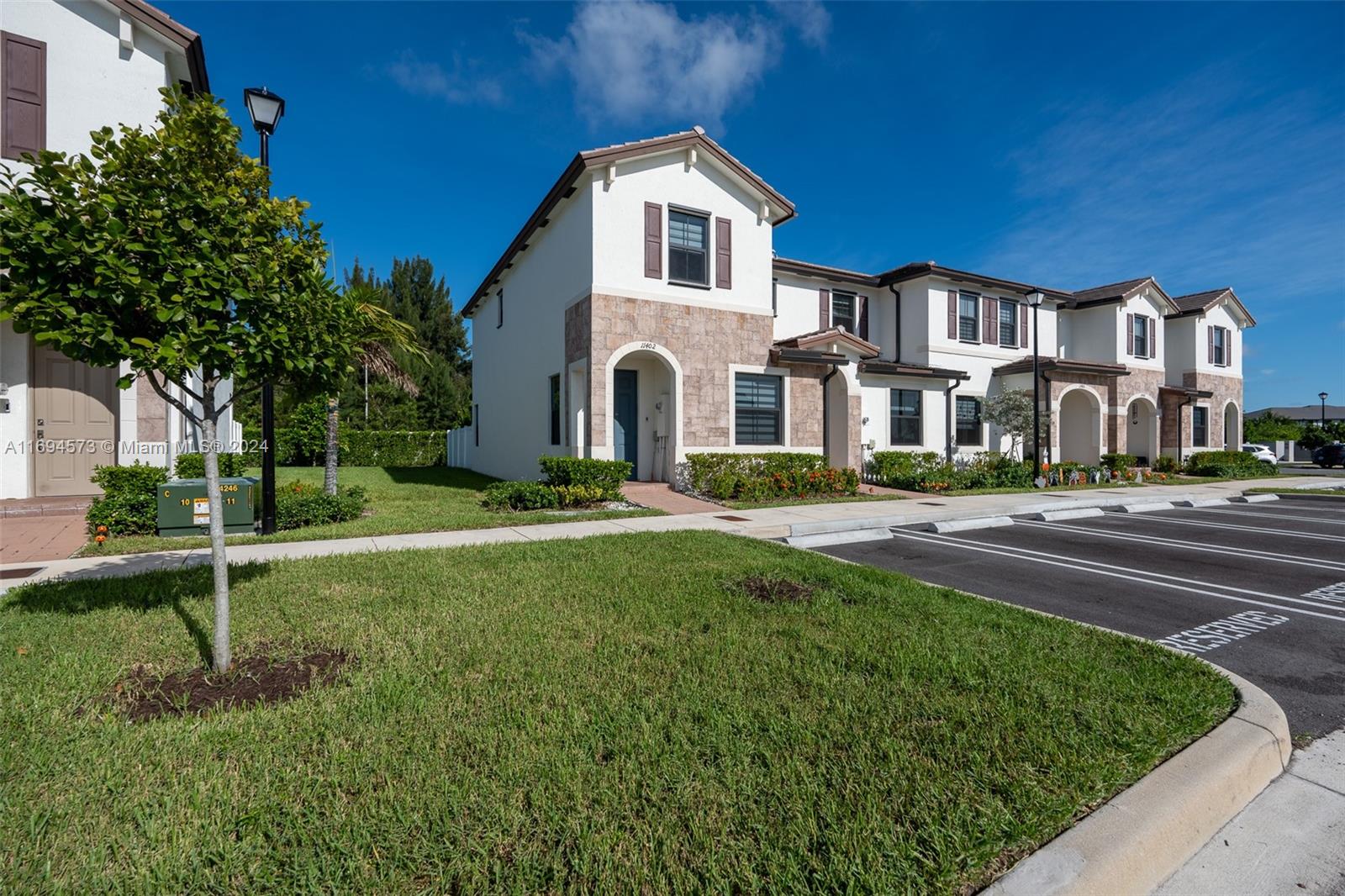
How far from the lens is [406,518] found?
9977 millimetres

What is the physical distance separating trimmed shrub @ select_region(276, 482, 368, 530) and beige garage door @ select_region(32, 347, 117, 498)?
12.0 feet

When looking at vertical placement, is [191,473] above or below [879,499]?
above

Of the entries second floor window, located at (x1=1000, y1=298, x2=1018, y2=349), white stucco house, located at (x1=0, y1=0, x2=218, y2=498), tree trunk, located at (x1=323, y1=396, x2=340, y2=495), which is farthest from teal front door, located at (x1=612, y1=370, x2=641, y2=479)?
second floor window, located at (x1=1000, y1=298, x2=1018, y2=349)

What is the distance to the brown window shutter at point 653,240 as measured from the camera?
1420cm

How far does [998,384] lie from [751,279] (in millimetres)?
11971

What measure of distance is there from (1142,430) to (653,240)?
24754mm

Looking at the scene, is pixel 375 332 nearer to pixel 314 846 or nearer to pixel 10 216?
pixel 10 216

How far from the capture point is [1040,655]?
405 centimetres

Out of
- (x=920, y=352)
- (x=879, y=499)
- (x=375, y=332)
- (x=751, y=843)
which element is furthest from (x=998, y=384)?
(x=751, y=843)

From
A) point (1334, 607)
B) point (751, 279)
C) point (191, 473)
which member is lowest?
point (1334, 607)

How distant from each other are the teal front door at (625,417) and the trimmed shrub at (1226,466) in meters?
22.9

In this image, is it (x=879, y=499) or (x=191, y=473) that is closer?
(x=191, y=473)

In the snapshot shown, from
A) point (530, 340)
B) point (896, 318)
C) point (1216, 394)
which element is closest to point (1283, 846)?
point (530, 340)

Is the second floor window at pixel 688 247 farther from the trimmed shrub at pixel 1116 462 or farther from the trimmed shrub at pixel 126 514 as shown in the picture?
the trimmed shrub at pixel 1116 462
